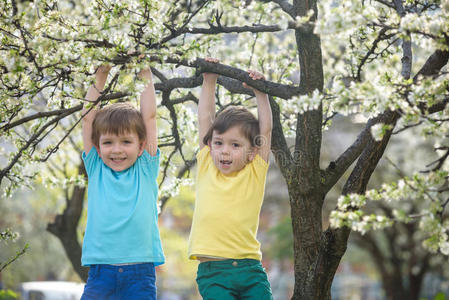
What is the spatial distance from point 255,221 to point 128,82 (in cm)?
132

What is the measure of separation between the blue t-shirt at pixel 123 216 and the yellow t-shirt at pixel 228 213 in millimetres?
316

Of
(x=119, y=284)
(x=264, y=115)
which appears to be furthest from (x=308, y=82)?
(x=119, y=284)

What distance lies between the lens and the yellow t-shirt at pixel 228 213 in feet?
12.6

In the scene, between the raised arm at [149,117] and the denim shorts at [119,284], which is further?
the raised arm at [149,117]

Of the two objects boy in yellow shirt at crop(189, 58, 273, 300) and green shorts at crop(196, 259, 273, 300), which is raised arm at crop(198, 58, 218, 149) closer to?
boy in yellow shirt at crop(189, 58, 273, 300)

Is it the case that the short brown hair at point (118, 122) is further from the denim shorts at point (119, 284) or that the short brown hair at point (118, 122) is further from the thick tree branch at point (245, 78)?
the denim shorts at point (119, 284)

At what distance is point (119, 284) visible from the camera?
12.4 ft

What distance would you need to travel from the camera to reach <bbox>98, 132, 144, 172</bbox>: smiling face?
3.96 metres

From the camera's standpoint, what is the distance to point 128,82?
3.49 metres

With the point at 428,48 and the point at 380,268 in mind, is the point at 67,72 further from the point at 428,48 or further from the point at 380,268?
the point at 380,268

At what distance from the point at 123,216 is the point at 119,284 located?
1.47 feet

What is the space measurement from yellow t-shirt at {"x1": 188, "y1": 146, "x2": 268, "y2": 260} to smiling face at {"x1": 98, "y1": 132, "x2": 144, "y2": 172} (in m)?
0.53

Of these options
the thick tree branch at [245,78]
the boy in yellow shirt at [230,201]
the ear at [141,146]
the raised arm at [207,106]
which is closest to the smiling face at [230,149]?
the boy in yellow shirt at [230,201]

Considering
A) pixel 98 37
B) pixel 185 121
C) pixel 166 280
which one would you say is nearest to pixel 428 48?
pixel 98 37
